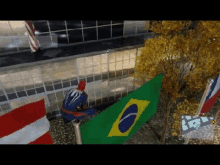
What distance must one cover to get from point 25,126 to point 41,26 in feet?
15.3

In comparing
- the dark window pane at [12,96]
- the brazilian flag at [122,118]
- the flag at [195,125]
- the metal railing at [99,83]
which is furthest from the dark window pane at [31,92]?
the flag at [195,125]

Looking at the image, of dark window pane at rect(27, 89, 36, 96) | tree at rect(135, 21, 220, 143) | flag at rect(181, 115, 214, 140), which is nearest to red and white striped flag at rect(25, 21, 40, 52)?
dark window pane at rect(27, 89, 36, 96)

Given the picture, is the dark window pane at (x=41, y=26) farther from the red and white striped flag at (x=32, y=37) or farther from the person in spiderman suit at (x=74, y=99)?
the person in spiderman suit at (x=74, y=99)

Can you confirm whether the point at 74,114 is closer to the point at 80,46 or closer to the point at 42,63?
the point at 42,63

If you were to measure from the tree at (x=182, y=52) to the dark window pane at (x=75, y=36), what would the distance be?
2.60m

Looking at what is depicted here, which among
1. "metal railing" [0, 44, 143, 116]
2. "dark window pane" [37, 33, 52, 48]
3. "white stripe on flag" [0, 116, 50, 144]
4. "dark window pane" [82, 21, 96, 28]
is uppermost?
"dark window pane" [82, 21, 96, 28]

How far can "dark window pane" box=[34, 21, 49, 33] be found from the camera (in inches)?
268

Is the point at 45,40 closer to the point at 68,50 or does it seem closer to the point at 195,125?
the point at 68,50

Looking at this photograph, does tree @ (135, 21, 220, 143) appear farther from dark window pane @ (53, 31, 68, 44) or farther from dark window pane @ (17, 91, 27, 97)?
dark window pane @ (17, 91, 27, 97)

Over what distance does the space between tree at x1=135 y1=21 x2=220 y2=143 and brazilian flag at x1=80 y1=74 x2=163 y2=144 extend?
7.09 ft

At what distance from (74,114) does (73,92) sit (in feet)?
2.74

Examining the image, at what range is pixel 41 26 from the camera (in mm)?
6867

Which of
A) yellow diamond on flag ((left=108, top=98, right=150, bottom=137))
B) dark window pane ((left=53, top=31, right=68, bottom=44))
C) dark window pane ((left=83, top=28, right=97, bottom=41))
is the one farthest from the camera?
dark window pane ((left=83, top=28, right=97, bottom=41))

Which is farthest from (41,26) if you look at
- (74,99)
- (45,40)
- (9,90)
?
(74,99)
